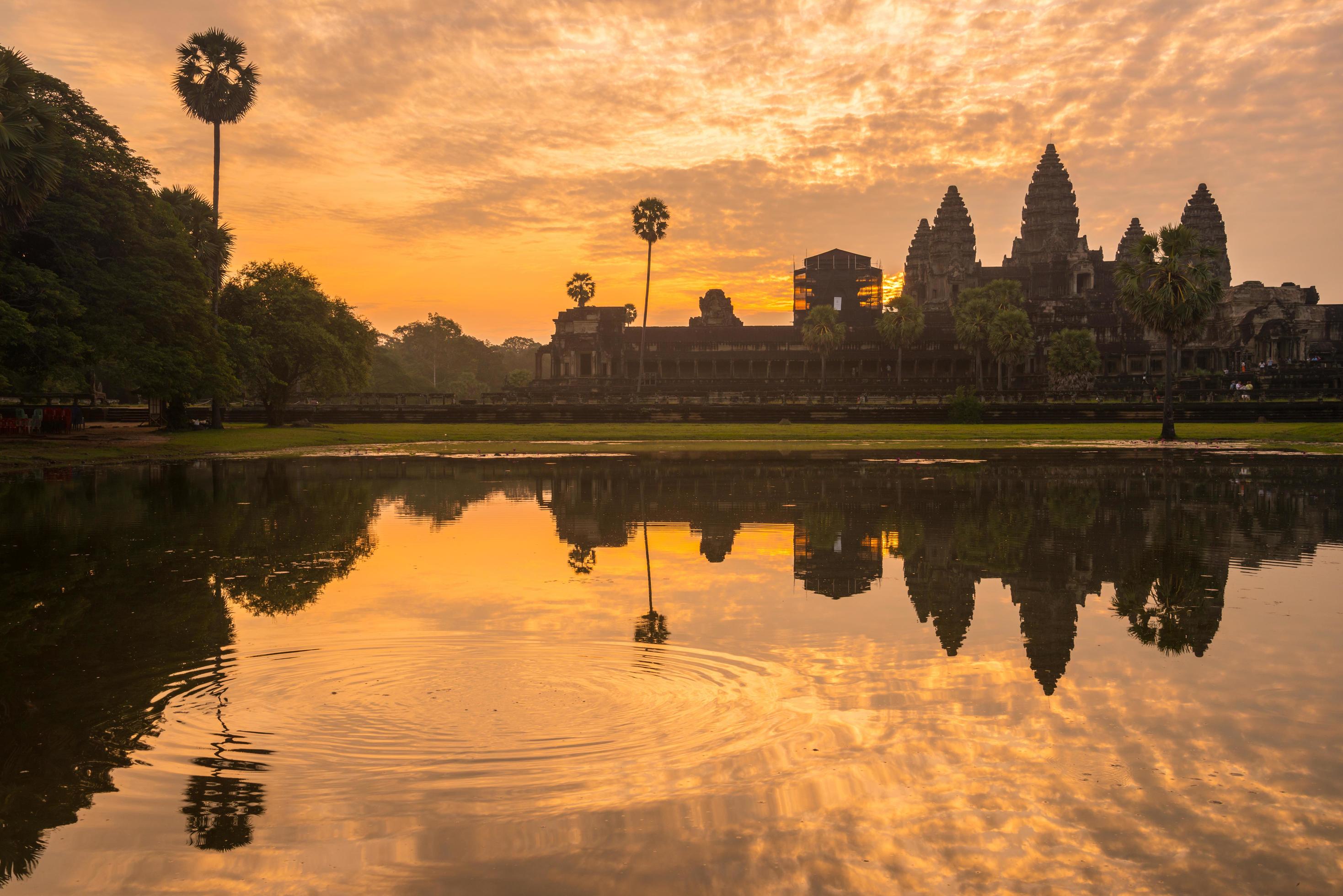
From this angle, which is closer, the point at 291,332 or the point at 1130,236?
the point at 291,332

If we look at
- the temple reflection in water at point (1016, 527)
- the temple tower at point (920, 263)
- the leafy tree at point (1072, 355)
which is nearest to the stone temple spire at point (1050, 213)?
the temple tower at point (920, 263)

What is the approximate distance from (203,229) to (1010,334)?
63.7m

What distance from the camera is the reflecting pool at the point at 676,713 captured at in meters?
4.66

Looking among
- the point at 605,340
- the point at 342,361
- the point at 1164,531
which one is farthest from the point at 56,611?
the point at 605,340

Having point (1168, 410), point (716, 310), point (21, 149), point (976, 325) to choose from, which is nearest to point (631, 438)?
point (1168, 410)

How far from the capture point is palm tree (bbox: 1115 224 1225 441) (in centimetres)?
4500

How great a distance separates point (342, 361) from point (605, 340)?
52792mm

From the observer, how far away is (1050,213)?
401 ft

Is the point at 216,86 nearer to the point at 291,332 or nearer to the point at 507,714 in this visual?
the point at 291,332

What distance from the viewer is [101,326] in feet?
111

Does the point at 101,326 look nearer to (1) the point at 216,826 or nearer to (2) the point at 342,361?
(2) the point at 342,361

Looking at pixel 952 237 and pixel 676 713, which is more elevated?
pixel 952 237

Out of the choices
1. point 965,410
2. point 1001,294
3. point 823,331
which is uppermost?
point 1001,294

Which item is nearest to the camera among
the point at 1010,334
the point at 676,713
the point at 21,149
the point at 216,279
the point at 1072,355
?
the point at 676,713
